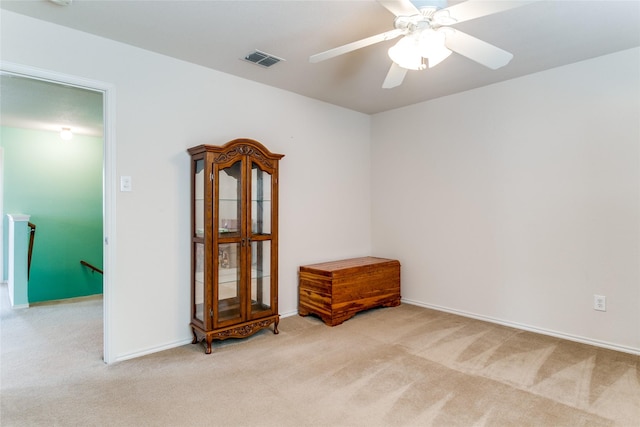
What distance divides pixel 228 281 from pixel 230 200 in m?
0.67

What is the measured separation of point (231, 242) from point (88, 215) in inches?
143

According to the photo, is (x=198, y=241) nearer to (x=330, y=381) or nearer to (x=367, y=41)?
(x=330, y=381)

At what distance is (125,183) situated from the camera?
8.80 ft

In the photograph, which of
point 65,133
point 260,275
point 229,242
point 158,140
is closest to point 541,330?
point 260,275

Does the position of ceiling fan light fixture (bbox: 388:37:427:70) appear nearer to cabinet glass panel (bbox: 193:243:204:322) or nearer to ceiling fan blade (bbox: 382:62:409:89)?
ceiling fan blade (bbox: 382:62:409:89)

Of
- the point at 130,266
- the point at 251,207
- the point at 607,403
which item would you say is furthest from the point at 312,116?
the point at 607,403

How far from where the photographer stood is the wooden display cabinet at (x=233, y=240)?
2.78 meters

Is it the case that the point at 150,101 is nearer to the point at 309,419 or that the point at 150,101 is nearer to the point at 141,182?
the point at 141,182

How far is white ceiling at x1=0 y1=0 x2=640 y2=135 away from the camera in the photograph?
2.16 metres

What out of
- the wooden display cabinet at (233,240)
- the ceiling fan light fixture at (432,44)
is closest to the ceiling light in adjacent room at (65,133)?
the wooden display cabinet at (233,240)

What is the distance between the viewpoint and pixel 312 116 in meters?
3.99

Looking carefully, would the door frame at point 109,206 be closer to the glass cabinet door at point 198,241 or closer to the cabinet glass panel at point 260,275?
the glass cabinet door at point 198,241

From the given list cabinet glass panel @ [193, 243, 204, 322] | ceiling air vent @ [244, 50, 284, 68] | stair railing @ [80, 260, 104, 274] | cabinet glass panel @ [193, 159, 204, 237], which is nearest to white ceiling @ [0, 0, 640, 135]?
ceiling air vent @ [244, 50, 284, 68]

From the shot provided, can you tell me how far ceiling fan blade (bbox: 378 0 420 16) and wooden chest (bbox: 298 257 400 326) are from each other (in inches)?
91.1
